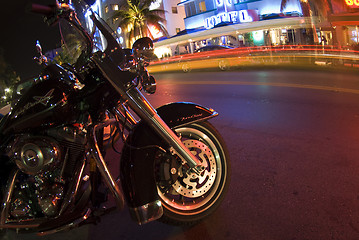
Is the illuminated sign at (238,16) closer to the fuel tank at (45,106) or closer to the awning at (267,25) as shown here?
the awning at (267,25)

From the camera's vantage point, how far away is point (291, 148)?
4504 mm

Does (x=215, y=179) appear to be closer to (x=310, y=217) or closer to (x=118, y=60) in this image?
(x=310, y=217)

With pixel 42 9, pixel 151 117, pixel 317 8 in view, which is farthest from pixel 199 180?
pixel 317 8

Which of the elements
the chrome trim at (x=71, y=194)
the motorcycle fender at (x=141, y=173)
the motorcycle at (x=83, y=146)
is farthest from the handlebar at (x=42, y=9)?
the chrome trim at (x=71, y=194)

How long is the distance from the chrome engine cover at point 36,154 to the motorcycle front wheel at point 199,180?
0.92 meters

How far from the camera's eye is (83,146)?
2.54m

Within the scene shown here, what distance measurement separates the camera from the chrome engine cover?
240 cm

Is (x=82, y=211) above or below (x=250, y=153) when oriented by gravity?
above

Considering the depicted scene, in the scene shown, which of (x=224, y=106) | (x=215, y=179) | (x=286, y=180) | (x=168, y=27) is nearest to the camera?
(x=215, y=179)

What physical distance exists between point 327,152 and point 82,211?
331cm

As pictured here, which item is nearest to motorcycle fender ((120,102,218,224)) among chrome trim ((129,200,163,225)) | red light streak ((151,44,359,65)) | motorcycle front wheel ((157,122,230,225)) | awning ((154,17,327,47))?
chrome trim ((129,200,163,225))

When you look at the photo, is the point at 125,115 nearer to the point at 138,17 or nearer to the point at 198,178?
the point at 198,178

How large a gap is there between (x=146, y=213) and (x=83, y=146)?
75cm

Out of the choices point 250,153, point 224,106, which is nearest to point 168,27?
point 224,106
